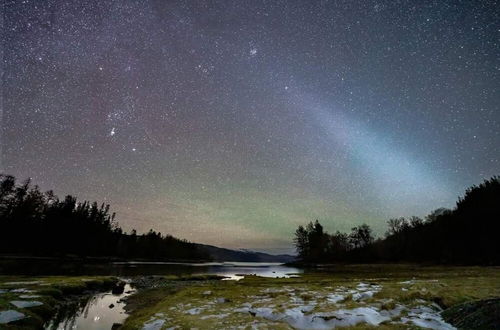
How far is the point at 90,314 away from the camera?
759 inches

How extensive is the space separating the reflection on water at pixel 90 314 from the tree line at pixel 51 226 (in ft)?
291

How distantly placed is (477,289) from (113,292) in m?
32.0

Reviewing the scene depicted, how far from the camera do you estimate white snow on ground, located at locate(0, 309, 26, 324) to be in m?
13.7

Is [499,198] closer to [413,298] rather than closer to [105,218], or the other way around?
[413,298]

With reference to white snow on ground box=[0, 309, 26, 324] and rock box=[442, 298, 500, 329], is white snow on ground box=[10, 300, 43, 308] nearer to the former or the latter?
white snow on ground box=[0, 309, 26, 324]

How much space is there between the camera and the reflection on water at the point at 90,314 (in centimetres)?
1625

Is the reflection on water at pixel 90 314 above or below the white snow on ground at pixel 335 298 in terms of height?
below

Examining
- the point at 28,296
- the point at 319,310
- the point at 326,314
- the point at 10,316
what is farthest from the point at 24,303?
the point at 326,314

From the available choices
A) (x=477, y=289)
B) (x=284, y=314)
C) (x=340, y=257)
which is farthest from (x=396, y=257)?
(x=284, y=314)

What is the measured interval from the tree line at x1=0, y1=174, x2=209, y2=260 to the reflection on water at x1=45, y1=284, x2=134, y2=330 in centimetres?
8876

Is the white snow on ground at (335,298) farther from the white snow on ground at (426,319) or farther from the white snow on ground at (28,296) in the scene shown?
the white snow on ground at (28,296)

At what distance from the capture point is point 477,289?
18484 millimetres

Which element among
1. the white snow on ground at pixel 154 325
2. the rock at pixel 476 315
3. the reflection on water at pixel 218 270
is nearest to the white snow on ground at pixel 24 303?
the white snow on ground at pixel 154 325

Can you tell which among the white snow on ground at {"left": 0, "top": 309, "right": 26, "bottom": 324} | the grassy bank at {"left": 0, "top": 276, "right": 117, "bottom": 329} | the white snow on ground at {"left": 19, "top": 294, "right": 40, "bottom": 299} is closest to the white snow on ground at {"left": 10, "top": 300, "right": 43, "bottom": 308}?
the grassy bank at {"left": 0, "top": 276, "right": 117, "bottom": 329}
